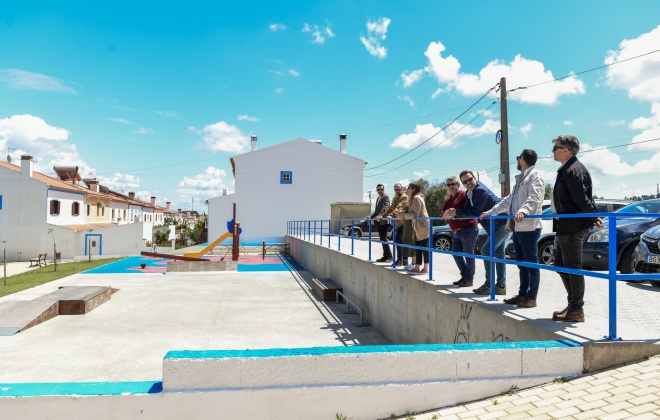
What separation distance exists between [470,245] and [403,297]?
1.59 meters

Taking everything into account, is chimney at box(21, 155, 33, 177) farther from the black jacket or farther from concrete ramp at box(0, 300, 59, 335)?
the black jacket

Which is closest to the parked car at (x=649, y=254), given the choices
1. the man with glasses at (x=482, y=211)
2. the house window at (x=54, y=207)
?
the man with glasses at (x=482, y=211)

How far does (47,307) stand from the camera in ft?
29.8

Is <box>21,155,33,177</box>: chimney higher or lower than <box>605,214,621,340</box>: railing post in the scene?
higher

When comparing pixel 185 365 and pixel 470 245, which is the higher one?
pixel 470 245

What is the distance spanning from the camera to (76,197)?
39.0 metres

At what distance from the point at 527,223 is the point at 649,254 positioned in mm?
3302

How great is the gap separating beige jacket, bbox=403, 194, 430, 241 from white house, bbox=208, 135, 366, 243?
83.3 feet

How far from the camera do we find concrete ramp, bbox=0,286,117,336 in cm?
815

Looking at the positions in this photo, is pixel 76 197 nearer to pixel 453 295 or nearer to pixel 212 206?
pixel 212 206

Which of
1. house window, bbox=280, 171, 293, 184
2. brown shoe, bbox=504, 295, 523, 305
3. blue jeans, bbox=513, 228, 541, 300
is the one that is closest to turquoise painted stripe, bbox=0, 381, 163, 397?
brown shoe, bbox=504, 295, 523, 305

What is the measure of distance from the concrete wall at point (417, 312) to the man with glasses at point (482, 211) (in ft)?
1.69

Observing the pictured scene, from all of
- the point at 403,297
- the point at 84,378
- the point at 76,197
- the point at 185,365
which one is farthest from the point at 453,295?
the point at 76,197

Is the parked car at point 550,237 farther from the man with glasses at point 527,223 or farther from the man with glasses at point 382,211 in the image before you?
the man with glasses at point 527,223
